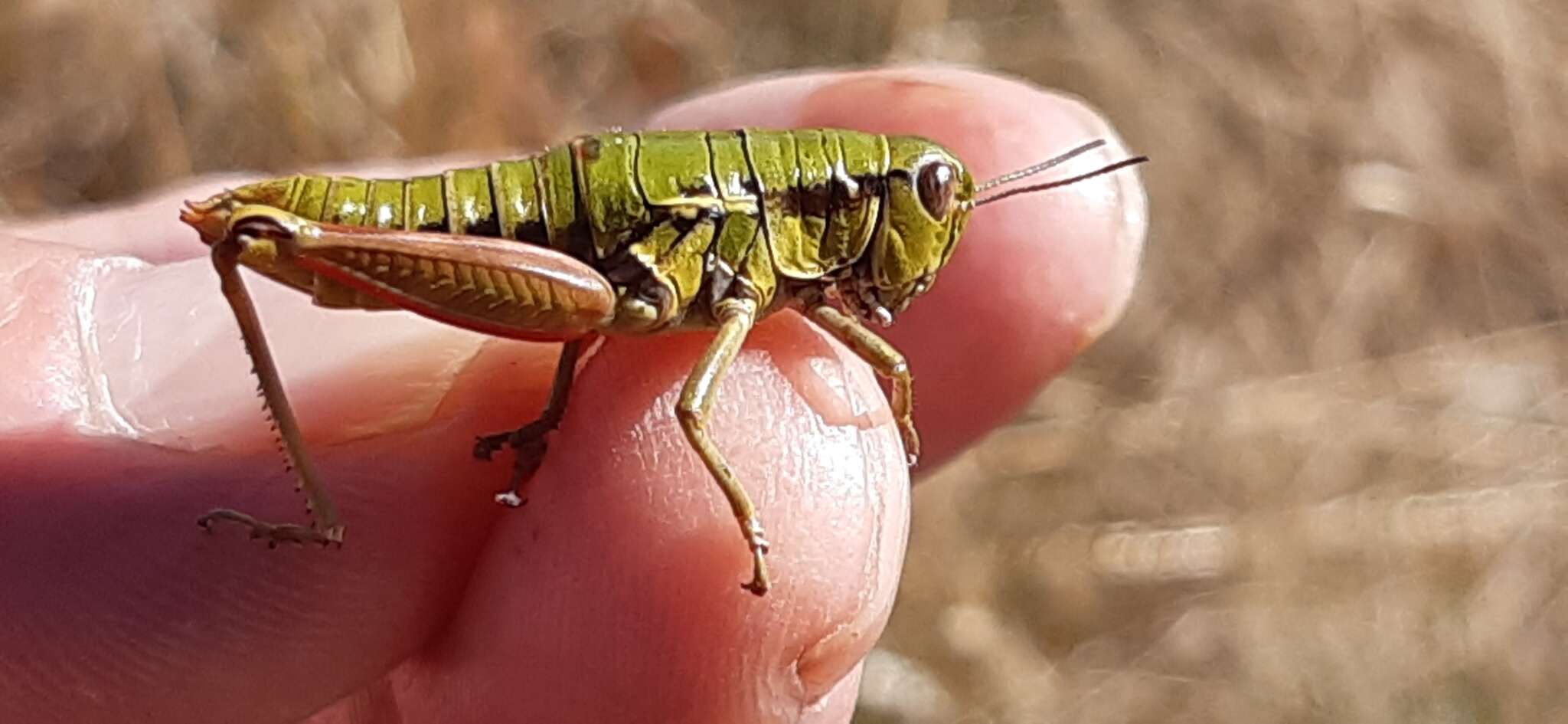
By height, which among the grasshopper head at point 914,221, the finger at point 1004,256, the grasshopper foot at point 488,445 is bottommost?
the finger at point 1004,256

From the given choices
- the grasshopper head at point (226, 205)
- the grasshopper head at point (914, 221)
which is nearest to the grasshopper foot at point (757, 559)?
the grasshopper head at point (914, 221)

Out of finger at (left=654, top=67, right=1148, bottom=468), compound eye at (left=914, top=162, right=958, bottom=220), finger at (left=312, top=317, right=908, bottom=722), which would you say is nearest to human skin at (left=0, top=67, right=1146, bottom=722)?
finger at (left=312, top=317, right=908, bottom=722)

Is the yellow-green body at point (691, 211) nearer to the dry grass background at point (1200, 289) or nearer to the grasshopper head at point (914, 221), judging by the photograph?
the grasshopper head at point (914, 221)

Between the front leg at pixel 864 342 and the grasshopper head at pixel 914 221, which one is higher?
the grasshopper head at pixel 914 221

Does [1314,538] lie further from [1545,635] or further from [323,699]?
[323,699]

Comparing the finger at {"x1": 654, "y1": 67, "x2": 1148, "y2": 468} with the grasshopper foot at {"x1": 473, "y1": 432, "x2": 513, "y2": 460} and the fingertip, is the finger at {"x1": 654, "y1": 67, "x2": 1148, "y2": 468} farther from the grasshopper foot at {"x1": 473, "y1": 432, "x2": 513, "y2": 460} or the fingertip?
the grasshopper foot at {"x1": 473, "y1": 432, "x2": 513, "y2": 460}

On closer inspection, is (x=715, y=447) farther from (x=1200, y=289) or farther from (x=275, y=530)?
(x=1200, y=289)

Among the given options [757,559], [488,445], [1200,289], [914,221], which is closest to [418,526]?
[488,445]

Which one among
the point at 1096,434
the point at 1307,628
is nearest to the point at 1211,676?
the point at 1307,628
